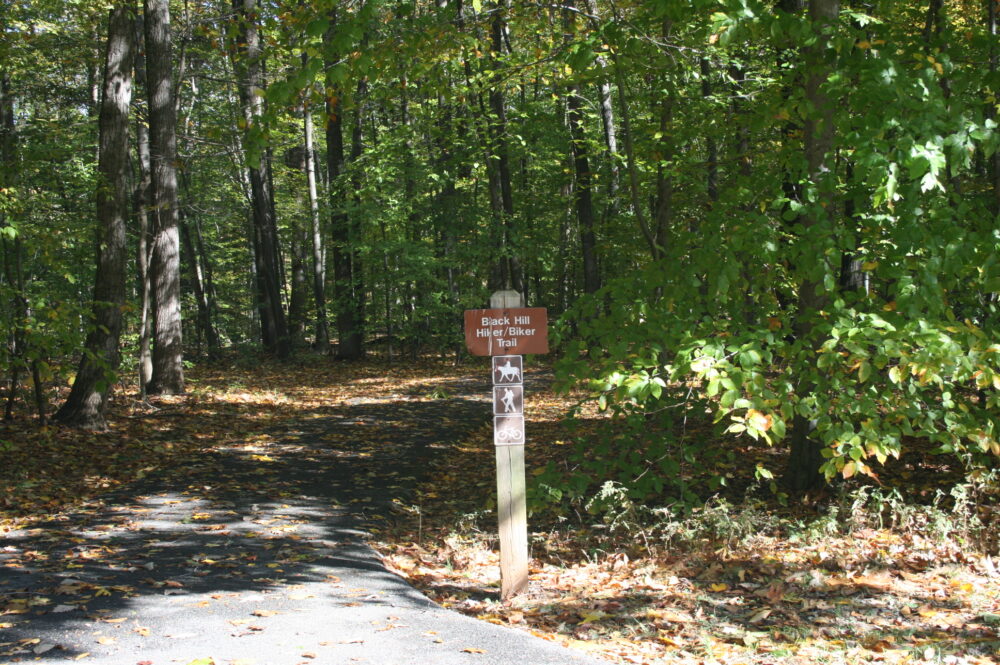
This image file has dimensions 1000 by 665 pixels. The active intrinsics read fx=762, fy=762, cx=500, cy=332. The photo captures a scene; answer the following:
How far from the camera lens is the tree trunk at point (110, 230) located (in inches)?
428

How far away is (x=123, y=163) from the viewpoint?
436 inches

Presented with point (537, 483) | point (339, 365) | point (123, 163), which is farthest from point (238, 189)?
point (537, 483)

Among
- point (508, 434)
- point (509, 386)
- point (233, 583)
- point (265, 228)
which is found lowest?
point (233, 583)

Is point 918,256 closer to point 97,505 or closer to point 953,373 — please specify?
point 953,373

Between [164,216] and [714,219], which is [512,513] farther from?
[164,216]

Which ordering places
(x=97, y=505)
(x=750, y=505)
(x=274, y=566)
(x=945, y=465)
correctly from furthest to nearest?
(x=945, y=465) → (x=97, y=505) → (x=750, y=505) → (x=274, y=566)

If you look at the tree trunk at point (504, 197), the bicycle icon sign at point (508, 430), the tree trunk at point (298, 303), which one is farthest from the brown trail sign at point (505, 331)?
the tree trunk at point (298, 303)

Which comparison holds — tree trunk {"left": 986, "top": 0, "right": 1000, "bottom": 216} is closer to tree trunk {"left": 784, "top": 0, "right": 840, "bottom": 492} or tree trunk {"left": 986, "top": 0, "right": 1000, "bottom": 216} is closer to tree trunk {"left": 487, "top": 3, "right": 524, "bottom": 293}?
tree trunk {"left": 784, "top": 0, "right": 840, "bottom": 492}

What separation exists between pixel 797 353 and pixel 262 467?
6.50 m

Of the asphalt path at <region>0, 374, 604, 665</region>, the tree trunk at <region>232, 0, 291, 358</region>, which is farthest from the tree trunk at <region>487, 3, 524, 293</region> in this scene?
the asphalt path at <region>0, 374, 604, 665</region>

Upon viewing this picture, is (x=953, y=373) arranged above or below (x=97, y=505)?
above

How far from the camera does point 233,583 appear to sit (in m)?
5.16

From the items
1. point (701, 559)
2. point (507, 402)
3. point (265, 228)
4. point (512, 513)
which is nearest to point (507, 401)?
point (507, 402)

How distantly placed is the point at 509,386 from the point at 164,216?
11203mm
